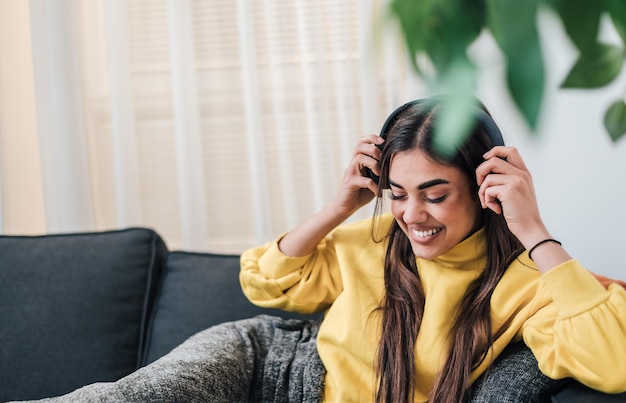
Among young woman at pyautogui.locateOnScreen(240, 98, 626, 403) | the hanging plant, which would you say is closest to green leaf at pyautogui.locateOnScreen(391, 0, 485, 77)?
the hanging plant

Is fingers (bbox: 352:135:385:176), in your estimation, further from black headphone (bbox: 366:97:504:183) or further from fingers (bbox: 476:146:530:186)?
fingers (bbox: 476:146:530:186)

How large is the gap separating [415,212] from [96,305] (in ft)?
2.92

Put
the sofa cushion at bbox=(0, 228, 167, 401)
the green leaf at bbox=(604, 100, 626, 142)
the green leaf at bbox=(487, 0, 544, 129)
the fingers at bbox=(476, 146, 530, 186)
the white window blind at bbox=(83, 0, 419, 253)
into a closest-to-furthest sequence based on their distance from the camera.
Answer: the green leaf at bbox=(487, 0, 544, 129), the green leaf at bbox=(604, 100, 626, 142), the fingers at bbox=(476, 146, 530, 186), the sofa cushion at bbox=(0, 228, 167, 401), the white window blind at bbox=(83, 0, 419, 253)

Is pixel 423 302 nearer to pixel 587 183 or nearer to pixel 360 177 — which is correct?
pixel 360 177

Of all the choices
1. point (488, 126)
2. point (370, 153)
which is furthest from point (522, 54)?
point (370, 153)

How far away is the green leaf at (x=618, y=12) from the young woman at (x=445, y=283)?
1.09 m

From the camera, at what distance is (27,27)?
2.75 metres

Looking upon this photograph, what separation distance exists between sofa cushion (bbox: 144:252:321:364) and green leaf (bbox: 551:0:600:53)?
1.74 meters

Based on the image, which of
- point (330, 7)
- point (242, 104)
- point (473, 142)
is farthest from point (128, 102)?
point (473, 142)

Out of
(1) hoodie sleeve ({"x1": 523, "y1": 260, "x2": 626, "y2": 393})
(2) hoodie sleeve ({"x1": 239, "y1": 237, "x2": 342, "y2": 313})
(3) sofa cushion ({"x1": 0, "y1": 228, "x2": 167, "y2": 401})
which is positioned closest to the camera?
(1) hoodie sleeve ({"x1": 523, "y1": 260, "x2": 626, "y2": 393})

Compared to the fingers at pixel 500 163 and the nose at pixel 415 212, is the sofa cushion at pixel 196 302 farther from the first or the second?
the fingers at pixel 500 163

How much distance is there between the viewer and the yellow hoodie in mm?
1346

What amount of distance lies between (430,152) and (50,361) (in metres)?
1.05

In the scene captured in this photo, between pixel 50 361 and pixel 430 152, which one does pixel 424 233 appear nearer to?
pixel 430 152
